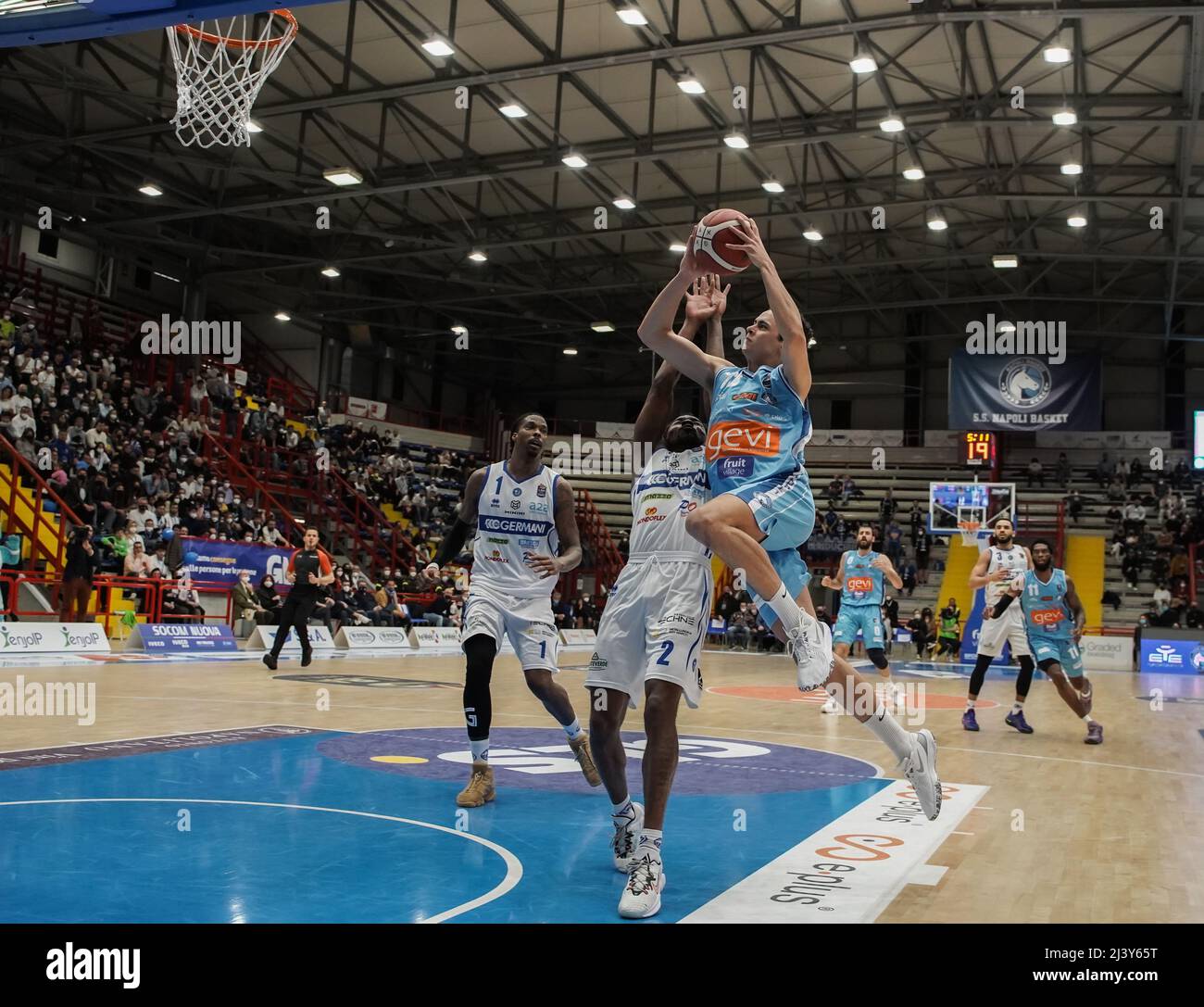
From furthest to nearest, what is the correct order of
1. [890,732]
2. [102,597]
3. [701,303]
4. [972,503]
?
[972,503]
[102,597]
[701,303]
[890,732]

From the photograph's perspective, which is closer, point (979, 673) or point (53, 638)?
point (979, 673)

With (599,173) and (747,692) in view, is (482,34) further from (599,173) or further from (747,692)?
(747,692)

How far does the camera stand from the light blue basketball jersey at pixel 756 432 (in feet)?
15.0

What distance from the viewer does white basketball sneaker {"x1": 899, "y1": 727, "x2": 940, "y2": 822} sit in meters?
4.76

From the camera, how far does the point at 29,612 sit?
673 inches

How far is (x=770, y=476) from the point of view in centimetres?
455

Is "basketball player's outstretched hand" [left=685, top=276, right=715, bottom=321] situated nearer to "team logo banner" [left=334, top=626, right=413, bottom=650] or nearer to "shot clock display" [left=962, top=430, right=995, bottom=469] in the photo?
"team logo banner" [left=334, top=626, right=413, bottom=650]

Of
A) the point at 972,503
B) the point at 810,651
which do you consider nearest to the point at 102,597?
the point at 810,651

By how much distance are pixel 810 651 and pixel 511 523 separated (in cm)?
253

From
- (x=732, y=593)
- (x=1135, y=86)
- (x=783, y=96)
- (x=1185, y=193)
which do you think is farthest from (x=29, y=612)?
(x=1185, y=193)

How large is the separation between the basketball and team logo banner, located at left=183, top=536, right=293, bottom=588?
17.9 meters

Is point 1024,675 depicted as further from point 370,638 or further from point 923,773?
point 370,638

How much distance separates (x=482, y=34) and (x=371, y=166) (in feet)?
26.1

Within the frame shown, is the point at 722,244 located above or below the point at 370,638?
above
